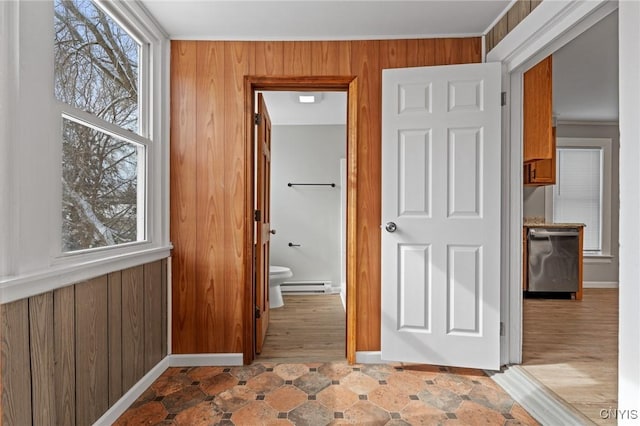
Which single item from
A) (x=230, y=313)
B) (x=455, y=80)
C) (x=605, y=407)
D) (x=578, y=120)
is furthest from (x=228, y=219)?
(x=578, y=120)

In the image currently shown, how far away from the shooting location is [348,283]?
96.7 inches

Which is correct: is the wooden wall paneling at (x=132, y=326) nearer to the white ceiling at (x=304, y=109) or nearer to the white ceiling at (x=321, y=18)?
the white ceiling at (x=321, y=18)

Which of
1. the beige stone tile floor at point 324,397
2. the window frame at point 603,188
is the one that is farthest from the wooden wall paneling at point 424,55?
the window frame at point 603,188

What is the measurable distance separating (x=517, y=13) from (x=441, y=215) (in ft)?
4.05

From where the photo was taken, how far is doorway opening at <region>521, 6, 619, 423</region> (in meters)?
2.15

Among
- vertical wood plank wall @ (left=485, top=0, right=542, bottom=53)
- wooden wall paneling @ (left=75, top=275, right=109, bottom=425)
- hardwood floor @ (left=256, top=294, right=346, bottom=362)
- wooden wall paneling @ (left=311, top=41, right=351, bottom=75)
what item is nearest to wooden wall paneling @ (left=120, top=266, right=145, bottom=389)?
wooden wall paneling @ (left=75, top=275, right=109, bottom=425)

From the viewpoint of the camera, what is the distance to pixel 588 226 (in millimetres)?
4824

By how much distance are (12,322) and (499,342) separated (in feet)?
7.96

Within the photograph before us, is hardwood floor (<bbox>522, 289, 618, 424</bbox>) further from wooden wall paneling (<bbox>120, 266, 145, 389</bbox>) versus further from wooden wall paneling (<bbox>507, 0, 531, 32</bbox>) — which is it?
wooden wall paneling (<bbox>120, 266, 145, 389</bbox>)

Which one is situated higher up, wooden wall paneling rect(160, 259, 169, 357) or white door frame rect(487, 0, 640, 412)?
white door frame rect(487, 0, 640, 412)

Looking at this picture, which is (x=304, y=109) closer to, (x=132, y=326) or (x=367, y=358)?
(x=367, y=358)

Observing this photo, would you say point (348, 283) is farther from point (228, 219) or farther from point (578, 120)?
point (578, 120)

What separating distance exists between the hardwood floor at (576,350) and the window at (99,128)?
2.58 metres

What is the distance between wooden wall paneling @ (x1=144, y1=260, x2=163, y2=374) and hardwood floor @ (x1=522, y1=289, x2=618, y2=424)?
2356mm
